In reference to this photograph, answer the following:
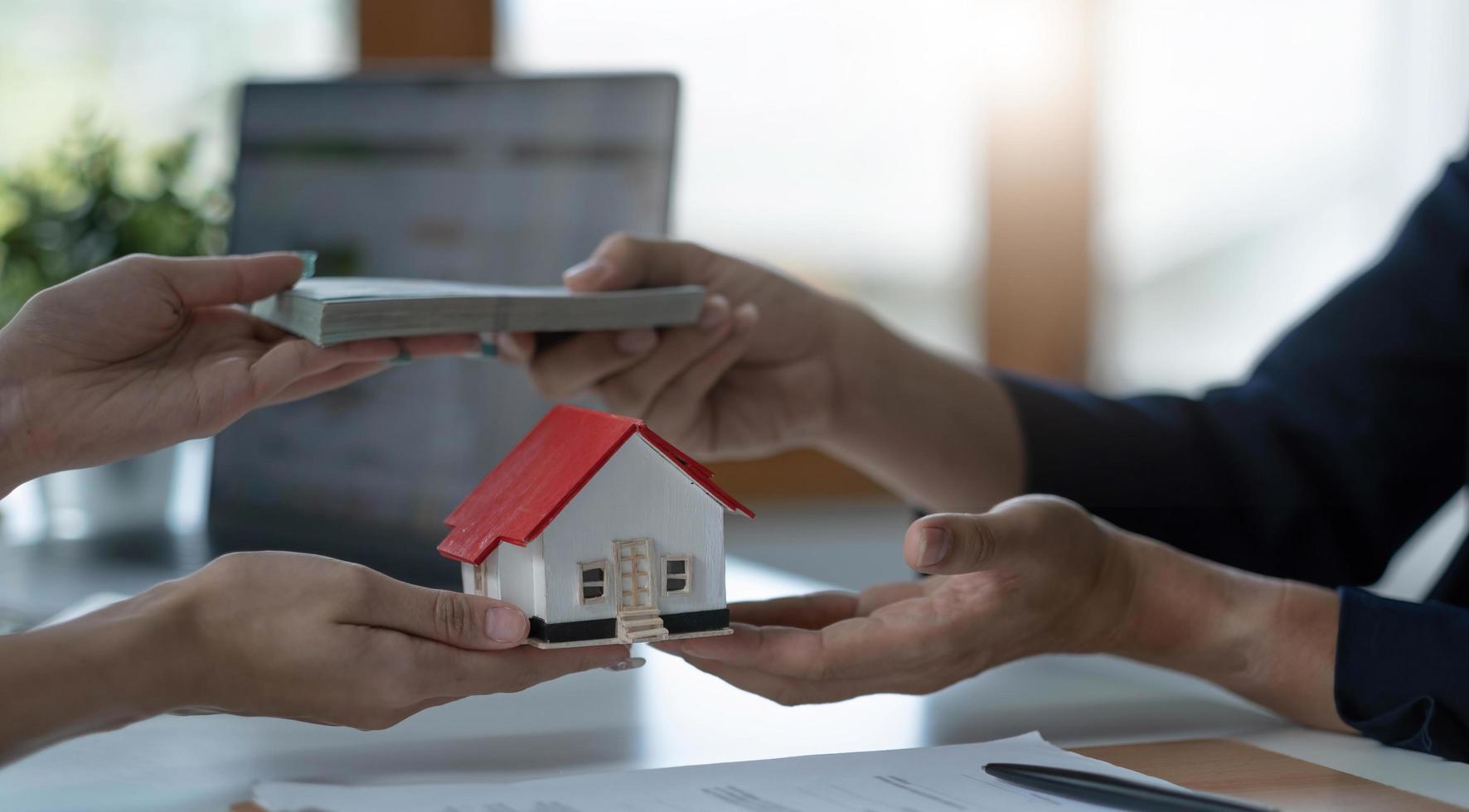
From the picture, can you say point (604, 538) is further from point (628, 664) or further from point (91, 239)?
point (91, 239)

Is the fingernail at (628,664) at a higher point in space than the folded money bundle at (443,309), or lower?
lower

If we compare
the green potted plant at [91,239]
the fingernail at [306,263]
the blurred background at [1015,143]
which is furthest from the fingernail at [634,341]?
the blurred background at [1015,143]

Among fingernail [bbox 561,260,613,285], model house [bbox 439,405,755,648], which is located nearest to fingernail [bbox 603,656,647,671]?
model house [bbox 439,405,755,648]

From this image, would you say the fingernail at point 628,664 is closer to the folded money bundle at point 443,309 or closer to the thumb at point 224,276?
the folded money bundle at point 443,309

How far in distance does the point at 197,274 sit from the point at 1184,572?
684 mm

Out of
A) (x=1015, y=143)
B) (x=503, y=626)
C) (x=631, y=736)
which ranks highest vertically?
(x=1015, y=143)

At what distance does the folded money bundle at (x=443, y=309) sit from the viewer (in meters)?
0.74

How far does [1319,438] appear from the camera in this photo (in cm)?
123

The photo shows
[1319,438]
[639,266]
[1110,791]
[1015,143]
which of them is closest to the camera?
[1110,791]

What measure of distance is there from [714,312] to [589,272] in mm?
141

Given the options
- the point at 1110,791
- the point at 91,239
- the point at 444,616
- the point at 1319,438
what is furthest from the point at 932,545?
the point at 91,239

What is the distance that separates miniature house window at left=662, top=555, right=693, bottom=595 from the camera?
2.27ft

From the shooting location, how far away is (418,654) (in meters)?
0.62

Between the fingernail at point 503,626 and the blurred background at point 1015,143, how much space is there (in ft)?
6.03
